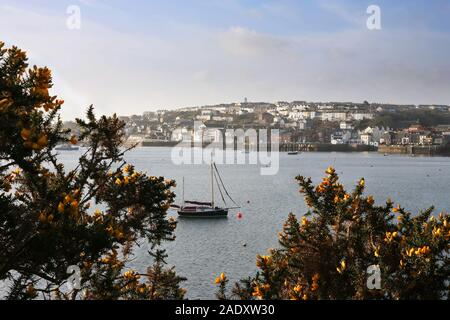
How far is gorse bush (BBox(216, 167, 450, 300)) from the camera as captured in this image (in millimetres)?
A: 6500

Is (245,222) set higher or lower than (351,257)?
lower

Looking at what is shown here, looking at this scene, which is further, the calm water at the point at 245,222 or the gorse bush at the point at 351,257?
the calm water at the point at 245,222

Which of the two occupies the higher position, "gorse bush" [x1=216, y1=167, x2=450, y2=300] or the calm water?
"gorse bush" [x1=216, y1=167, x2=450, y2=300]

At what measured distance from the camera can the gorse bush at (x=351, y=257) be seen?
6500 millimetres

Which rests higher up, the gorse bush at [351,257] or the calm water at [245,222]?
the gorse bush at [351,257]

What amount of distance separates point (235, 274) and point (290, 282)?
1579 cm

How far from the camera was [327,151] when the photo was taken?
17488 cm

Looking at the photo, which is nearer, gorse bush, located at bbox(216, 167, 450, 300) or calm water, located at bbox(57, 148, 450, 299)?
gorse bush, located at bbox(216, 167, 450, 300)

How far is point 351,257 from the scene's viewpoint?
7801 millimetres

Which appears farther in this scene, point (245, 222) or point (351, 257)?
point (245, 222)
